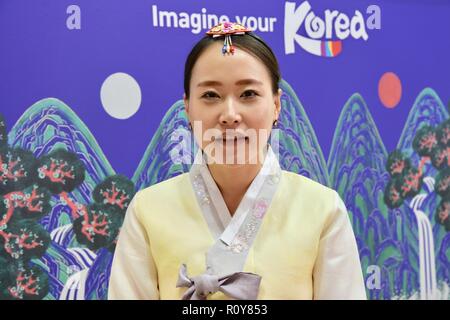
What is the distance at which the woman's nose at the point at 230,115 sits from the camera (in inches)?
44.4

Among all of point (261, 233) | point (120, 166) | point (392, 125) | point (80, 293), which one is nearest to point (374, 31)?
point (392, 125)

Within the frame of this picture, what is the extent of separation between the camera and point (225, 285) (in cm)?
112

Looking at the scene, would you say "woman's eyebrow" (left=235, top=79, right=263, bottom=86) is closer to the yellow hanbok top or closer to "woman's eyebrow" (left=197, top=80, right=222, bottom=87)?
"woman's eyebrow" (left=197, top=80, right=222, bottom=87)

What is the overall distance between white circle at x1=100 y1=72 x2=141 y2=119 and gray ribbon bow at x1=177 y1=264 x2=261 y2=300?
0.99 metres

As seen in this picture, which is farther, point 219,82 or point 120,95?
point 120,95

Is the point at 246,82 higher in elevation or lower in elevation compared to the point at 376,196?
higher

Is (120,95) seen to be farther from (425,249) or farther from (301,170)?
(425,249)

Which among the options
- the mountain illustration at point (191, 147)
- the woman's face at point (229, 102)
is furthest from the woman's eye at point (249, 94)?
the mountain illustration at point (191, 147)

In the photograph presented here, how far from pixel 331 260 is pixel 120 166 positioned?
1030 millimetres

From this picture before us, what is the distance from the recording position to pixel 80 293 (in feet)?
6.45

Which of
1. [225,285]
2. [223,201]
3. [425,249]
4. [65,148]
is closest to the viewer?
[225,285]

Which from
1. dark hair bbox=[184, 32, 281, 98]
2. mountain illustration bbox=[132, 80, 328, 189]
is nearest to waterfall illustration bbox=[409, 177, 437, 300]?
mountain illustration bbox=[132, 80, 328, 189]

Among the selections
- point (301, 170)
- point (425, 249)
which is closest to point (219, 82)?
point (301, 170)

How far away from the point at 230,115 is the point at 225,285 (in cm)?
33
